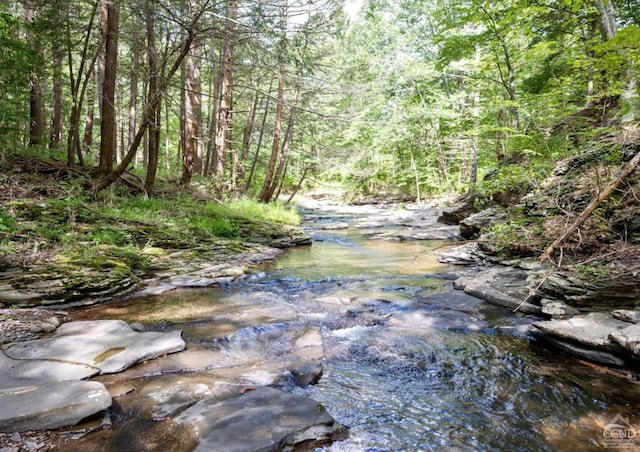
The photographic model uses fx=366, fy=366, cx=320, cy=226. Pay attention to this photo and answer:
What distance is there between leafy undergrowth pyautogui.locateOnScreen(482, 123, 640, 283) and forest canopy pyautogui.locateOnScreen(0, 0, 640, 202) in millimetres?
539

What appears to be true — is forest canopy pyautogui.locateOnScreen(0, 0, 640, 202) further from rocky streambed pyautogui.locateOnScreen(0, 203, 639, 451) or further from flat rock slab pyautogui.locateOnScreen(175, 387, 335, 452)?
flat rock slab pyautogui.locateOnScreen(175, 387, 335, 452)

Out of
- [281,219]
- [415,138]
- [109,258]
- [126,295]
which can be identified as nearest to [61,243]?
[109,258]

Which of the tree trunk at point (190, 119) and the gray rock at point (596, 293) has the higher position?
the tree trunk at point (190, 119)

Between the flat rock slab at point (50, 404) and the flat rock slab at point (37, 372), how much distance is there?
0.15 meters

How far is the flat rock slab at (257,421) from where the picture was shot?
263 cm

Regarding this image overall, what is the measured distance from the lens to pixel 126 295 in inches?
249

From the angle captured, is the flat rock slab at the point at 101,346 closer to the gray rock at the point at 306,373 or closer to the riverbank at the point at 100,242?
the gray rock at the point at 306,373

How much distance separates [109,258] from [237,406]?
200 inches

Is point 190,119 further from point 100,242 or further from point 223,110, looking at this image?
point 100,242

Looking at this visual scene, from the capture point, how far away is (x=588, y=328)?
4.64 metres

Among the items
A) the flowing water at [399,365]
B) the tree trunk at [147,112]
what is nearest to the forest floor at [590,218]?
the flowing water at [399,365]

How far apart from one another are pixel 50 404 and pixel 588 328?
576 centimetres

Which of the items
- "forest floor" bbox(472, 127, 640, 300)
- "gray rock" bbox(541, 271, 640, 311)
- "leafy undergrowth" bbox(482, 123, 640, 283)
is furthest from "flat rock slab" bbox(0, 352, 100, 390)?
"gray rock" bbox(541, 271, 640, 311)

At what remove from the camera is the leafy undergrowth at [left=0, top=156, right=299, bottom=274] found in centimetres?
643
